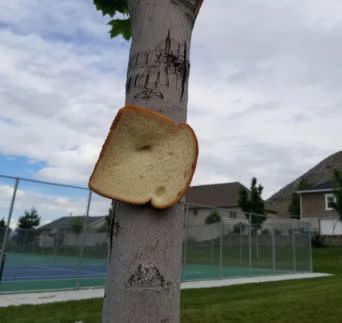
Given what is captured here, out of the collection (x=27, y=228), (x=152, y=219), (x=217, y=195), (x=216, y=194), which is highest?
(x=216, y=194)

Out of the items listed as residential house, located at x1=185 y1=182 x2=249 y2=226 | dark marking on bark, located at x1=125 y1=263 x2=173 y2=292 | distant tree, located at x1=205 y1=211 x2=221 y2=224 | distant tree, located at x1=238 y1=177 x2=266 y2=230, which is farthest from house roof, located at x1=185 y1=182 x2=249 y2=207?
dark marking on bark, located at x1=125 y1=263 x2=173 y2=292

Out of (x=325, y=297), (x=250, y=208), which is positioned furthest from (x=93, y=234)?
(x=250, y=208)

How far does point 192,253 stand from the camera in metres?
14.8

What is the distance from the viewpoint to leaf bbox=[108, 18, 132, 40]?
7.89ft

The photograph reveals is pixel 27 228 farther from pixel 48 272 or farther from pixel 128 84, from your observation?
pixel 128 84

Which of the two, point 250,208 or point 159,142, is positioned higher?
point 250,208

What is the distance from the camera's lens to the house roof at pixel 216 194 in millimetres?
51322

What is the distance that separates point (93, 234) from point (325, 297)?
226 inches

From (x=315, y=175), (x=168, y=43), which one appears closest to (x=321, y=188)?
(x=168, y=43)

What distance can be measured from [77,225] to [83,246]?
0.56 metres

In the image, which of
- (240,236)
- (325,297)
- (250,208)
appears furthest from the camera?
(250,208)

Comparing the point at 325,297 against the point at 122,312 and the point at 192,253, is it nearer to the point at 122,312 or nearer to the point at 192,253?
the point at 192,253

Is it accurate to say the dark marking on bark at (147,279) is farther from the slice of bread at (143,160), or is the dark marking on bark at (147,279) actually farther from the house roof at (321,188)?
the house roof at (321,188)

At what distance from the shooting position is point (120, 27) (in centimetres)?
242
